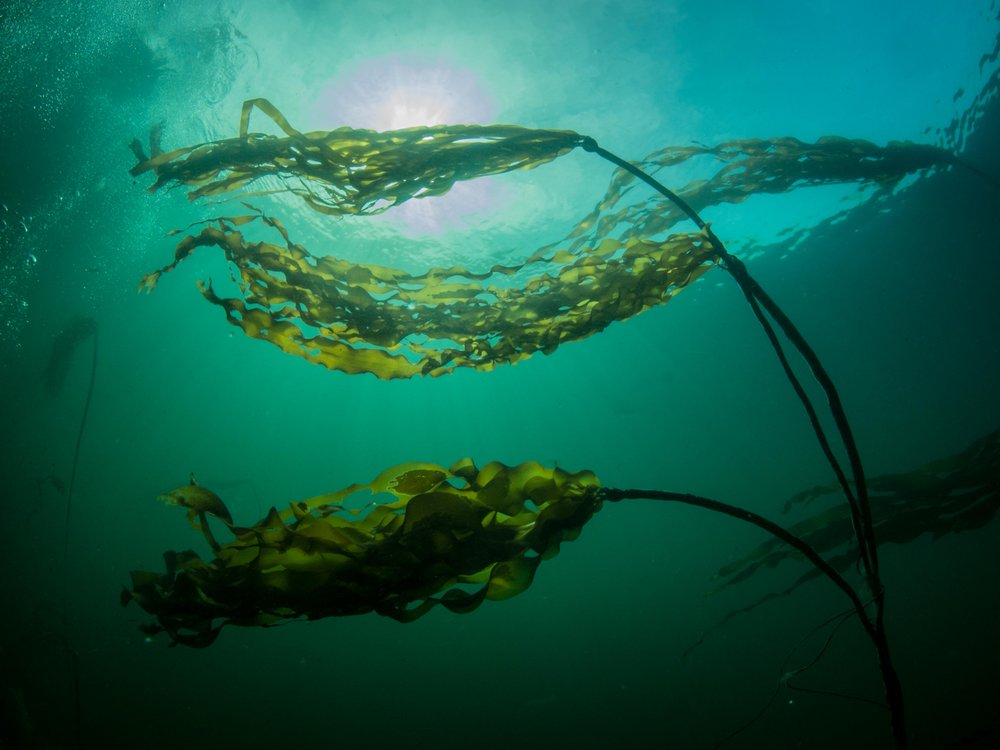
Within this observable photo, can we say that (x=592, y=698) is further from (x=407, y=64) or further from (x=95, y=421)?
(x=95, y=421)

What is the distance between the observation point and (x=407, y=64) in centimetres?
675

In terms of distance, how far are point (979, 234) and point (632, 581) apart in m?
33.1

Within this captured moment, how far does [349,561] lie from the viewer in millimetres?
1039

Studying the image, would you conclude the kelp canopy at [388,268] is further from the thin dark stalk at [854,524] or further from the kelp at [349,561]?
the kelp at [349,561]

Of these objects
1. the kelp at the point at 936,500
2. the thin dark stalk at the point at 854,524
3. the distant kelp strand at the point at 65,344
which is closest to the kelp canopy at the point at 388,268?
the thin dark stalk at the point at 854,524

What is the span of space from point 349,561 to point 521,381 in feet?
79.5

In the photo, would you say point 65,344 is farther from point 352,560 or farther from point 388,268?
point 352,560

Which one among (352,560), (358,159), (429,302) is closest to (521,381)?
(429,302)

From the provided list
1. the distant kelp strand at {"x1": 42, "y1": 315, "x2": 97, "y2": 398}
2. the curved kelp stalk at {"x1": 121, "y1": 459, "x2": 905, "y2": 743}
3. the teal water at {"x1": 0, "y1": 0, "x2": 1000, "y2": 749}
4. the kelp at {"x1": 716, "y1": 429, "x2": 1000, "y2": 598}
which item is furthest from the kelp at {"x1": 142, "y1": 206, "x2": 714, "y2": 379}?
the distant kelp strand at {"x1": 42, "y1": 315, "x2": 97, "y2": 398}

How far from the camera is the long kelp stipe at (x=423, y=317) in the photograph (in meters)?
1.05

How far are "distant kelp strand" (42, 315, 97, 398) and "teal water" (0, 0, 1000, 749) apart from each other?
348 mm

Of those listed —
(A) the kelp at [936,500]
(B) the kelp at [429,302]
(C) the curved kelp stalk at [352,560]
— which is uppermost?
(B) the kelp at [429,302]

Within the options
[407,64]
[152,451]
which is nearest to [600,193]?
[407,64]

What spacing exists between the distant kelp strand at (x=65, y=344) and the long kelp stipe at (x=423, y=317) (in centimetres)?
1631
